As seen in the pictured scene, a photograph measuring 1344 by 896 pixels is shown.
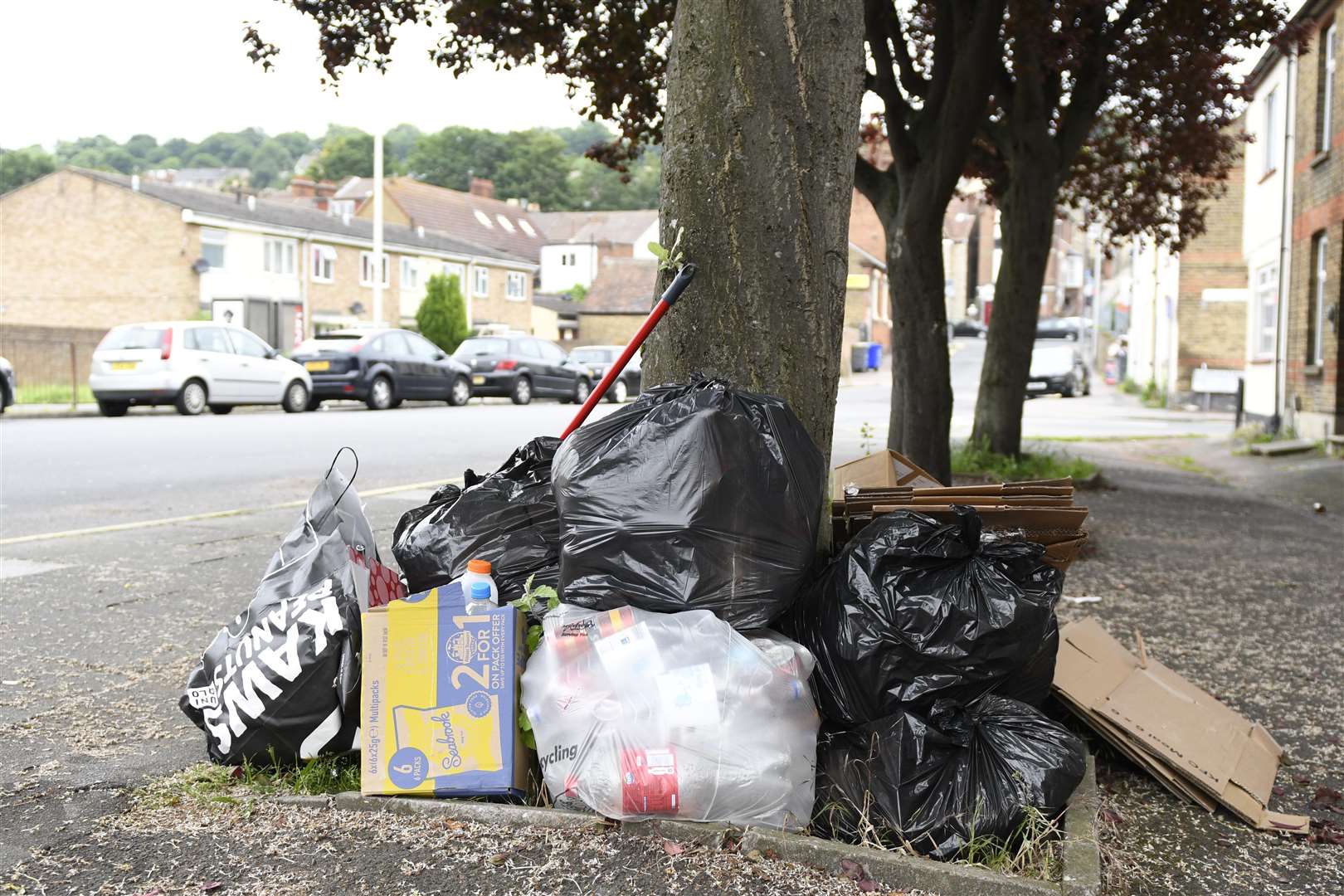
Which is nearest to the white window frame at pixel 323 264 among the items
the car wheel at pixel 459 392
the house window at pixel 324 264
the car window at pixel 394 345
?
the house window at pixel 324 264

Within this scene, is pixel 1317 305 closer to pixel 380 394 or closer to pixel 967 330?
pixel 380 394

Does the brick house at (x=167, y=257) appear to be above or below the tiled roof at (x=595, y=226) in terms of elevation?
below

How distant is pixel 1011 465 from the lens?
11.2m

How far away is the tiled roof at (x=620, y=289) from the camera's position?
2443 inches

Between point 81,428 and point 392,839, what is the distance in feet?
48.7

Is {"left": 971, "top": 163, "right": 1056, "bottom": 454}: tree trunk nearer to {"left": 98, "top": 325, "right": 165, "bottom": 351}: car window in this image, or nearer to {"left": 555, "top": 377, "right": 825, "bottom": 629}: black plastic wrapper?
{"left": 555, "top": 377, "right": 825, "bottom": 629}: black plastic wrapper

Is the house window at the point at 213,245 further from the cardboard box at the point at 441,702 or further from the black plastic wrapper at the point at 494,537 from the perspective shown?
the cardboard box at the point at 441,702

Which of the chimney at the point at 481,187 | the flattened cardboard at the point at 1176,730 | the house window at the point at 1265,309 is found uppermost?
the chimney at the point at 481,187

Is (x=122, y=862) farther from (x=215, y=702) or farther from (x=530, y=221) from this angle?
(x=530, y=221)

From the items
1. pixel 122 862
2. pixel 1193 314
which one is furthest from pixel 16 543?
pixel 1193 314

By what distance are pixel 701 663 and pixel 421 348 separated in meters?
23.1

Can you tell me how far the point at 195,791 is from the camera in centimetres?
318

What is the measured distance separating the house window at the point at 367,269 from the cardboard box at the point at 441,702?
1769 inches

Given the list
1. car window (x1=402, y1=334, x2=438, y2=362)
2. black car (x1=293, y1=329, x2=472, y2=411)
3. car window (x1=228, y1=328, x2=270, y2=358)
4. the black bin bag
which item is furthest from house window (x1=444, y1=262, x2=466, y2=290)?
the black bin bag
